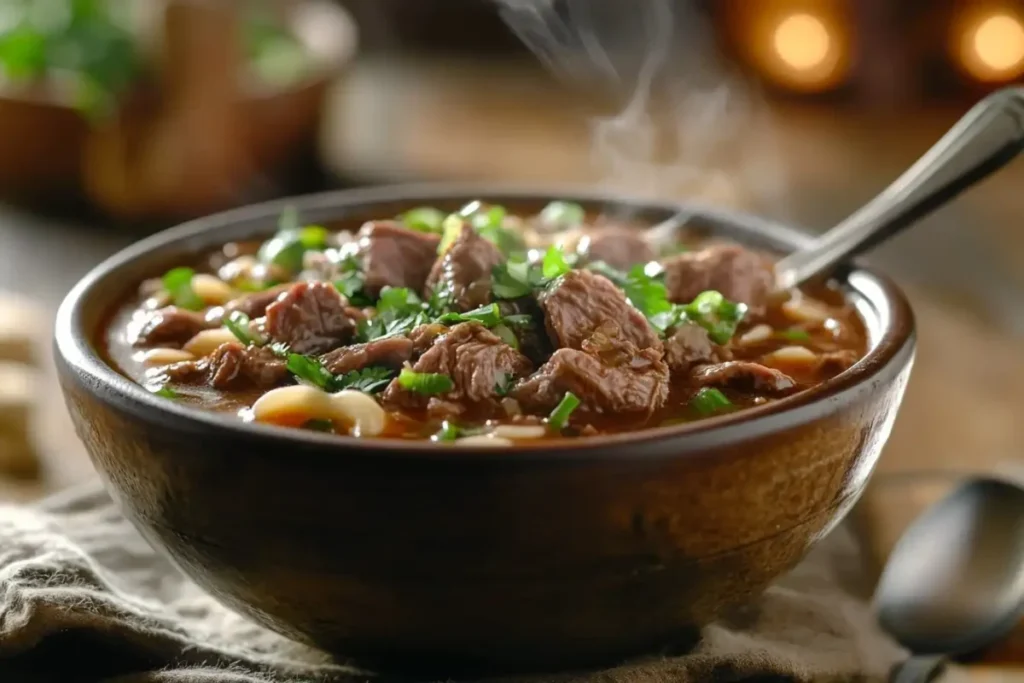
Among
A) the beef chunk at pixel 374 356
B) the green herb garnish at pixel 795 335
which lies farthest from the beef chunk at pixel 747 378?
→ the beef chunk at pixel 374 356

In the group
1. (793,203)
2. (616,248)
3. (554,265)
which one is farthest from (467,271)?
(793,203)

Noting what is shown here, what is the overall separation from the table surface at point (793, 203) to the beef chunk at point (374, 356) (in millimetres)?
1221

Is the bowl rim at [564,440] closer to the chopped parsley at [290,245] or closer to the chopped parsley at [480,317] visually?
the chopped parsley at [290,245]

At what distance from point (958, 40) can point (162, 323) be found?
6114 millimetres

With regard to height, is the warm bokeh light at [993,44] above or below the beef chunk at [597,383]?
below

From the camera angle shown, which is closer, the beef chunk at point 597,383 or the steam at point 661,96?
the beef chunk at point 597,383

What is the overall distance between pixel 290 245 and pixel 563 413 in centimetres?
95

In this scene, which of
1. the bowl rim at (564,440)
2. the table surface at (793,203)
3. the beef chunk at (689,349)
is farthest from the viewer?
the table surface at (793,203)

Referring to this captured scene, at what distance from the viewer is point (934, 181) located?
239 cm

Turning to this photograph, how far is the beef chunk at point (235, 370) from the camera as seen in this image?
6.57 ft

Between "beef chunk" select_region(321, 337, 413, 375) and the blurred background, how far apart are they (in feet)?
4.06

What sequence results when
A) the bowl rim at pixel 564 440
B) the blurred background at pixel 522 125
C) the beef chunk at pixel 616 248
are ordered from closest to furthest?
1. the bowl rim at pixel 564 440
2. the beef chunk at pixel 616 248
3. the blurred background at pixel 522 125

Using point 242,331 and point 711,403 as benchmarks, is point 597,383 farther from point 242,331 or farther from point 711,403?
point 242,331

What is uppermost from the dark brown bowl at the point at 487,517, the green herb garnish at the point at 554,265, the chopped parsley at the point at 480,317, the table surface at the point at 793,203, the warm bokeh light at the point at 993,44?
the green herb garnish at the point at 554,265
